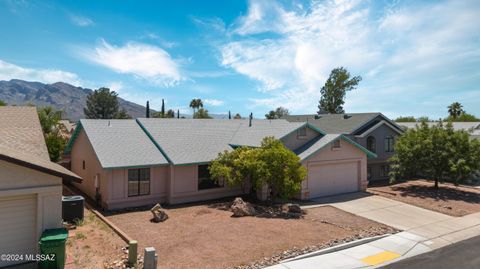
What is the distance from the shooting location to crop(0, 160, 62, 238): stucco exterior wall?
10562 millimetres

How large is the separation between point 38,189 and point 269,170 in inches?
463

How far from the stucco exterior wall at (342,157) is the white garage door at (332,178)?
0.34 metres

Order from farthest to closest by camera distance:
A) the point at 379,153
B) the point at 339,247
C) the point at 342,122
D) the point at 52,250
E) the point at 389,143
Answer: the point at 342,122
the point at 389,143
the point at 379,153
the point at 339,247
the point at 52,250

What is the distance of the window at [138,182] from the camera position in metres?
19.5

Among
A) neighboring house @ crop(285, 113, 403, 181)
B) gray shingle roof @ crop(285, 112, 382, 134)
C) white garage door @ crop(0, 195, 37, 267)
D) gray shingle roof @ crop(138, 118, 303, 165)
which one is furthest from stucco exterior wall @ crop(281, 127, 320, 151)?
white garage door @ crop(0, 195, 37, 267)

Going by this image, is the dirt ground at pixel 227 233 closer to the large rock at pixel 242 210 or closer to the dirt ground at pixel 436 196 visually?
the large rock at pixel 242 210

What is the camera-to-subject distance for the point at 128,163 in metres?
19.0

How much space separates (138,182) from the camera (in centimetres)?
1981

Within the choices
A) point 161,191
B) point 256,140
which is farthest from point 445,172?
point 161,191

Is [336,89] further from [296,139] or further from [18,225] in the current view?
[18,225]

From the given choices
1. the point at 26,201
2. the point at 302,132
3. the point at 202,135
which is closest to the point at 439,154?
the point at 302,132

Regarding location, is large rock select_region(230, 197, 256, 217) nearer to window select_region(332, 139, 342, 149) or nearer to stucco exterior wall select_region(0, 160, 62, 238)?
stucco exterior wall select_region(0, 160, 62, 238)

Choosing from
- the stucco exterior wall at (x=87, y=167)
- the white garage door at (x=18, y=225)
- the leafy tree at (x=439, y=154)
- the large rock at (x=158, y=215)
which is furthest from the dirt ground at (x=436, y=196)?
the white garage door at (x=18, y=225)

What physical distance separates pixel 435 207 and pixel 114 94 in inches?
3497
